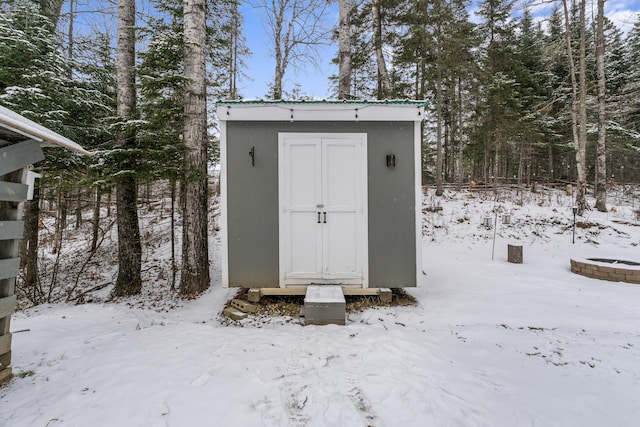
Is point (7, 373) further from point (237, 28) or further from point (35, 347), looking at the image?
point (237, 28)

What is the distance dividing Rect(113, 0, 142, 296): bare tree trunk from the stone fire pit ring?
8.31 metres

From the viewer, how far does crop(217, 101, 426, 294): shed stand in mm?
3963

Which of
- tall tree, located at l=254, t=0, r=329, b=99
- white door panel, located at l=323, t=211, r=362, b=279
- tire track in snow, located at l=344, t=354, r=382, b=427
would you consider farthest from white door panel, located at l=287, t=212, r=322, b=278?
tall tree, located at l=254, t=0, r=329, b=99

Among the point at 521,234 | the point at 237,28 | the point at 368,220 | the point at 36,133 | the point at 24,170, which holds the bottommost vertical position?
the point at 521,234

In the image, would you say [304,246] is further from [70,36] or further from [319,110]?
[70,36]

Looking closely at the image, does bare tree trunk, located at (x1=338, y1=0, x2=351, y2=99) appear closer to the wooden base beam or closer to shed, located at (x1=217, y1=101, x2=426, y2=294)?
shed, located at (x1=217, y1=101, x2=426, y2=294)

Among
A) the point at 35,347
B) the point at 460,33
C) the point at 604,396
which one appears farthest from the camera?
the point at 460,33

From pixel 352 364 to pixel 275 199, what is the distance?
2.36 meters

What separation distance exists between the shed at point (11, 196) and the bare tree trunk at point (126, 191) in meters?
2.38

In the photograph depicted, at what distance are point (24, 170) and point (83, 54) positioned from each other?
5.50 m

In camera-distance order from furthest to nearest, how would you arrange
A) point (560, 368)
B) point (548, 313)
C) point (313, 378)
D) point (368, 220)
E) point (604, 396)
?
point (368, 220)
point (548, 313)
point (560, 368)
point (313, 378)
point (604, 396)

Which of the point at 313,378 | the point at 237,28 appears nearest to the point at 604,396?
the point at 313,378


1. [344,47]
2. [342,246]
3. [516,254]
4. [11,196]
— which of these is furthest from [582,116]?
[11,196]

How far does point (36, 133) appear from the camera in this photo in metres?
2.11
